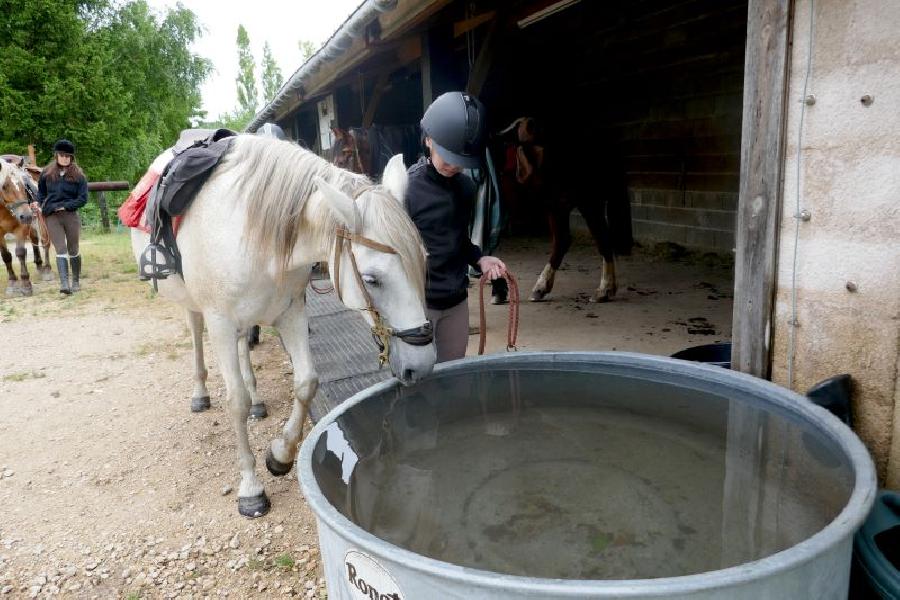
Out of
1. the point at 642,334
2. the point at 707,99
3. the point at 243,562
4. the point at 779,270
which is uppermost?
the point at 707,99

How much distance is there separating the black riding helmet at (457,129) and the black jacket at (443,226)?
211 mm

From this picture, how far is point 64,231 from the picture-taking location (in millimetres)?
8219

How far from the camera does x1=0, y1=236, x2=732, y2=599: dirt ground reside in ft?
8.03

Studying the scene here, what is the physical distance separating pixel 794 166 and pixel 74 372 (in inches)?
221

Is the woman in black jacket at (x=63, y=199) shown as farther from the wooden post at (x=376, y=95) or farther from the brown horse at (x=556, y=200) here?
the brown horse at (x=556, y=200)

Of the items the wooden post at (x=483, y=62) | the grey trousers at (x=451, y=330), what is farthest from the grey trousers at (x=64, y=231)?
the grey trousers at (x=451, y=330)

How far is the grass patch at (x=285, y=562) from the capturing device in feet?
7.81

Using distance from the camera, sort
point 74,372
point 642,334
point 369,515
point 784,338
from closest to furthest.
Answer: point 369,515 < point 784,338 < point 642,334 < point 74,372

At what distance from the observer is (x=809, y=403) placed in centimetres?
167

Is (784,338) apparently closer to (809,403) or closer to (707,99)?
(809,403)

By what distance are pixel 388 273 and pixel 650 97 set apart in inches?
278

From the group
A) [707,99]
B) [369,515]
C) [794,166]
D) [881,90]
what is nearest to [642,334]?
[794,166]

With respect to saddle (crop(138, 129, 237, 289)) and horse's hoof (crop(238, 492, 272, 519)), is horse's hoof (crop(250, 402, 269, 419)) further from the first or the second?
saddle (crop(138, 129, 237, 289))

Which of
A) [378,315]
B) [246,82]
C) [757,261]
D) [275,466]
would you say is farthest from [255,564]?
[246,82]
